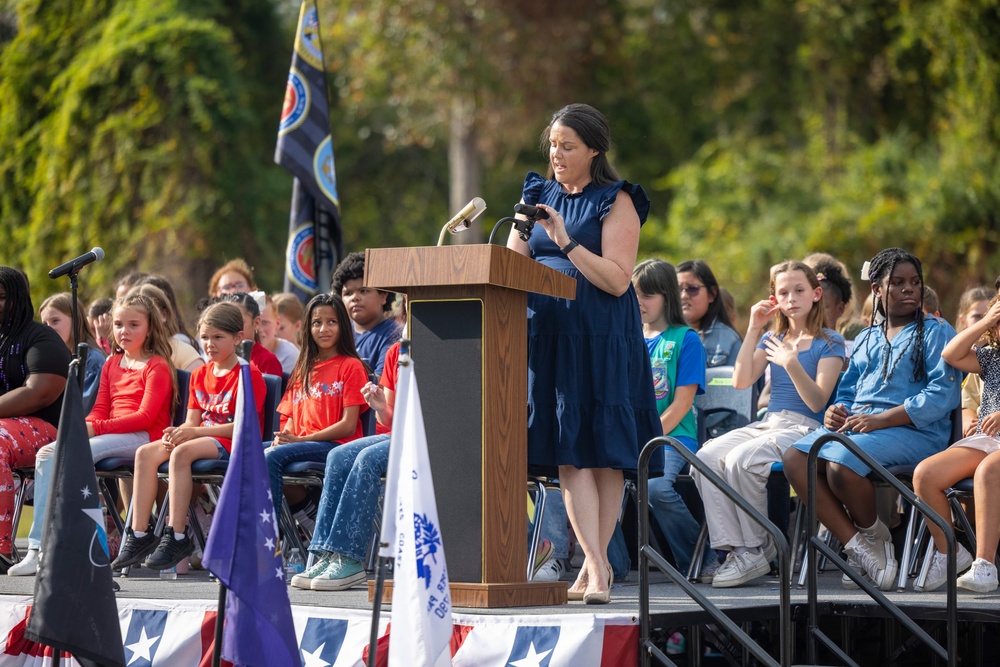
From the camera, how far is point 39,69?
15.3 meters

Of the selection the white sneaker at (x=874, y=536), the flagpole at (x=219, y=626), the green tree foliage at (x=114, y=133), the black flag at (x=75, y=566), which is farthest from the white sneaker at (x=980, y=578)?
the green tree foliage at (x=114, y=133)

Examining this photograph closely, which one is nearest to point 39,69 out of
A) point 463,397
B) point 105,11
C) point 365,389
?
point 105,11

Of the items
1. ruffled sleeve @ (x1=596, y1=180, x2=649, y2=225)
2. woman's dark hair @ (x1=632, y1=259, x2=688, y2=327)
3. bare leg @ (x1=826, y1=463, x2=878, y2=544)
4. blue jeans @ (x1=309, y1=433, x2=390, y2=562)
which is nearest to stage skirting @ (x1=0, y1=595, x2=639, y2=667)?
blue jeans @ (x1=309, y1=433, x2=390, y2=562)

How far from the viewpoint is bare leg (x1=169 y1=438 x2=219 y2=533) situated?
614 cm

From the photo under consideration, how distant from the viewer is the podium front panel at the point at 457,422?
4441 millimetres

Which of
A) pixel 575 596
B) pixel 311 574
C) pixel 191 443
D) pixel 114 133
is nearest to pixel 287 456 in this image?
pixel 191 443

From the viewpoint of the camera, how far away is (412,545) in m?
3.86

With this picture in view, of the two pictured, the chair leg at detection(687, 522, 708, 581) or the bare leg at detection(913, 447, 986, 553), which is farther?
the chair leg at detection(687, 522, 708, 581)

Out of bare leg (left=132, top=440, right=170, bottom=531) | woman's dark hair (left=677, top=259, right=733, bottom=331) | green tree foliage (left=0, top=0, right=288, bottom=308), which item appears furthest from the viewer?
green tree foliage (left=0, top=0, right=288, bottom=308)

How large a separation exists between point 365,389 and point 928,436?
2479 mm

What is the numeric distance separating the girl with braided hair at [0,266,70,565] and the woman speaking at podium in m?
3.04

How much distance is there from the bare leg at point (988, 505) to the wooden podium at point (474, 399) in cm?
194

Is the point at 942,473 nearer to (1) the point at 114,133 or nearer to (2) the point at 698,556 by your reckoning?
(2) the point at 698,556

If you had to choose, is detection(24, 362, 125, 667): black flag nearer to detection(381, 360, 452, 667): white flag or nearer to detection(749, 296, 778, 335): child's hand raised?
detection(381, 360, 452, 667): white flag
